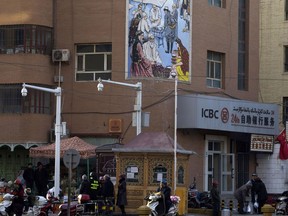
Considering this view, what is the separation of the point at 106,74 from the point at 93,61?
1.01 metres

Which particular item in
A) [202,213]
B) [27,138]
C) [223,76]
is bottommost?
[202,213]

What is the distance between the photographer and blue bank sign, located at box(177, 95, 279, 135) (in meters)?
41.5

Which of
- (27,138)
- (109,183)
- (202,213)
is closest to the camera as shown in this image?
(109,183)

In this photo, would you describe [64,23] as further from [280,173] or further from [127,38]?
[280,173]

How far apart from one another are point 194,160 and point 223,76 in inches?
221

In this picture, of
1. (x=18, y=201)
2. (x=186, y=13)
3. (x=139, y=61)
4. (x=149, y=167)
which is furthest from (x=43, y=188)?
(x=186, y=13)

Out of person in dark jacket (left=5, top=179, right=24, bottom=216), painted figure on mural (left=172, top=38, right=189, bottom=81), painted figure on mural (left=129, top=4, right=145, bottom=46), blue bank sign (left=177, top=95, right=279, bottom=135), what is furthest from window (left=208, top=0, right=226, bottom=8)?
person in dark jacket (left=5, top=179, right=24, bottom=216)

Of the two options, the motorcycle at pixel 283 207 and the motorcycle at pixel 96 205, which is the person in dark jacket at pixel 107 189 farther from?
the motorcycle at pixel 283 207

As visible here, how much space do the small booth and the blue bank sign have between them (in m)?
7.11

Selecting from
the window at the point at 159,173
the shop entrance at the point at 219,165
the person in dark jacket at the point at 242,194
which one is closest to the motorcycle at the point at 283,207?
the person in dark jacket at the point at 242,194

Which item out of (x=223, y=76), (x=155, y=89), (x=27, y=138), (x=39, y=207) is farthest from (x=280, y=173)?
(x=39, y=207)

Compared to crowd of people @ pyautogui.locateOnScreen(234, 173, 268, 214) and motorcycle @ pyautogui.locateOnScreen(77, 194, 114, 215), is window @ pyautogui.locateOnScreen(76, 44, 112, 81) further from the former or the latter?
motorcycle @ pyautogui.locateOnScreen(77, 194, 114, 215)

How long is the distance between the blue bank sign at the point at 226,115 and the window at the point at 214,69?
6.65 feet

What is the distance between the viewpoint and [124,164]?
3450cm
